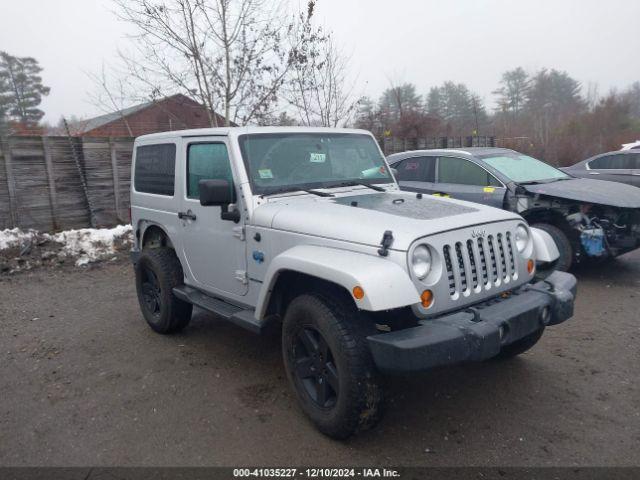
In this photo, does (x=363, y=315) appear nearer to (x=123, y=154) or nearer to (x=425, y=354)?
(x=425, y=354)

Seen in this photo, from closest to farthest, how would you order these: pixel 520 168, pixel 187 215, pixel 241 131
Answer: pixel 241 131, pixel 187 215, pixel 520 168

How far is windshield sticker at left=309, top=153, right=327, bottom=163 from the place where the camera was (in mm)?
4297

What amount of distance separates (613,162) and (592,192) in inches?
224

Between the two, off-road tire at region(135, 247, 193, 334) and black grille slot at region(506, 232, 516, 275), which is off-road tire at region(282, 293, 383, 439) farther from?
off-road tire at region(135, 247, 193, 334)

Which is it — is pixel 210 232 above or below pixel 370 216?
below

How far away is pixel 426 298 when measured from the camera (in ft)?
9.69

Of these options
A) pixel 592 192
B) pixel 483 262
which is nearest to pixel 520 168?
pixel 592 192

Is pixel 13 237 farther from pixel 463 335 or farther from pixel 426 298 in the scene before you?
pixel 463 335

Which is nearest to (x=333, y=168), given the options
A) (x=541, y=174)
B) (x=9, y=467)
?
(x=9, y=467)

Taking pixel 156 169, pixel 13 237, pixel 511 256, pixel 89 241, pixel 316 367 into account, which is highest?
pixel 156 169

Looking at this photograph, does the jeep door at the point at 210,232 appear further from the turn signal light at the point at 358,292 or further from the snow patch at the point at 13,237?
the snow patch at the point at 13,237

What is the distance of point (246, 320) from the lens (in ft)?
12.4

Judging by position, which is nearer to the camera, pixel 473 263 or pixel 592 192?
pixel 473 263

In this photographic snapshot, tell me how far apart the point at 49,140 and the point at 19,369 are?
21.5ft
